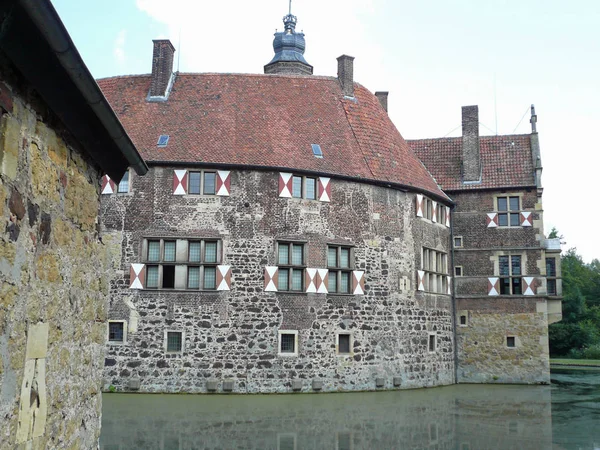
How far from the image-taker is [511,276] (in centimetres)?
2309

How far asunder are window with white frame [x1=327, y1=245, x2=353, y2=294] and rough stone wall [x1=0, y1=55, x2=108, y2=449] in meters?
13.7

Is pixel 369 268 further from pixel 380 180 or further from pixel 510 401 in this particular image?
pixel 510 401

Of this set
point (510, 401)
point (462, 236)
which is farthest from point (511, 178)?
point (510, 401)

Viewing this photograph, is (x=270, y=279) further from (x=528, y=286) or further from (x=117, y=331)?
(x=528, y=286)

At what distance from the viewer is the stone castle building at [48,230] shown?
3100 millimetres

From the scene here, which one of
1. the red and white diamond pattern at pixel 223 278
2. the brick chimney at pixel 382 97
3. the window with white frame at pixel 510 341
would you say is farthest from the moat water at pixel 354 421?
the brick chimney at pixel 382 97

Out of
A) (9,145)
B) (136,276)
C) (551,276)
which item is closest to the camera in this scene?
(9,145)

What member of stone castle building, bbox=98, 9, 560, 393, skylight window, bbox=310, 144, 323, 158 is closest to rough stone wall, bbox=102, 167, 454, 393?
stone castle building, bbox=98, 9, 560, 393

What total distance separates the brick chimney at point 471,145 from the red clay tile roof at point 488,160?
0.88 ft

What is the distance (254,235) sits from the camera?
18016 millimetres

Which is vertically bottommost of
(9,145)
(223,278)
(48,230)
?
(48,230)

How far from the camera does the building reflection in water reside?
10.4 metres

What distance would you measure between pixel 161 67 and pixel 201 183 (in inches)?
190

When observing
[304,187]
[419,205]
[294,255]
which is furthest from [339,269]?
[419,205]
